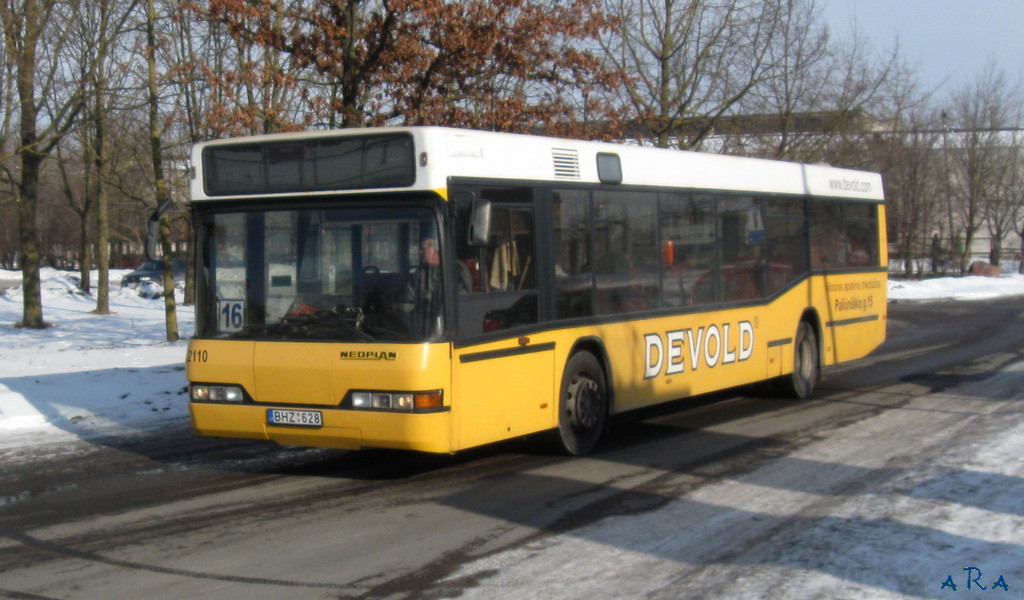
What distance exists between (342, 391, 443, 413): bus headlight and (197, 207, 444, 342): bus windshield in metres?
0.41

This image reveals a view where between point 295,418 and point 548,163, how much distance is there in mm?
3211

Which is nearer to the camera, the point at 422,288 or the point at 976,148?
the point at 422,288

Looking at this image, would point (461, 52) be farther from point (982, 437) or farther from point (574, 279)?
point (982, 437)

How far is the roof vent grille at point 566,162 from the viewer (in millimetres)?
9711

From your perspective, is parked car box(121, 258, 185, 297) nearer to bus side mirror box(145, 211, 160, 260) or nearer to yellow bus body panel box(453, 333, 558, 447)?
bus side mirror box(145, 211, 160, 260)

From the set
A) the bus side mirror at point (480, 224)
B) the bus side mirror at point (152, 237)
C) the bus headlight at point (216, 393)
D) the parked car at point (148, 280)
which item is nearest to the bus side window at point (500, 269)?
the bus side mirror at point (480, 224)

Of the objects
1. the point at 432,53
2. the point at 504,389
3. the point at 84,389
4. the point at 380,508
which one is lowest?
the point at 380,508

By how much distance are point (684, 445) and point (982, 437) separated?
2900mm

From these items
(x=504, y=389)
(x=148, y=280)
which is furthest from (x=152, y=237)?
(x=148, y=280)

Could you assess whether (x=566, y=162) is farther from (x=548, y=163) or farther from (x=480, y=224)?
(x=480, y=224)

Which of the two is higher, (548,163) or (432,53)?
(432,53)

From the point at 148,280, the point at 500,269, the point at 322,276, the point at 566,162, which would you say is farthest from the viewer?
the point at 148,280

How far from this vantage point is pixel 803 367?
14.4 m

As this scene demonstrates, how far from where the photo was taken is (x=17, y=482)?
8984 millimetres
